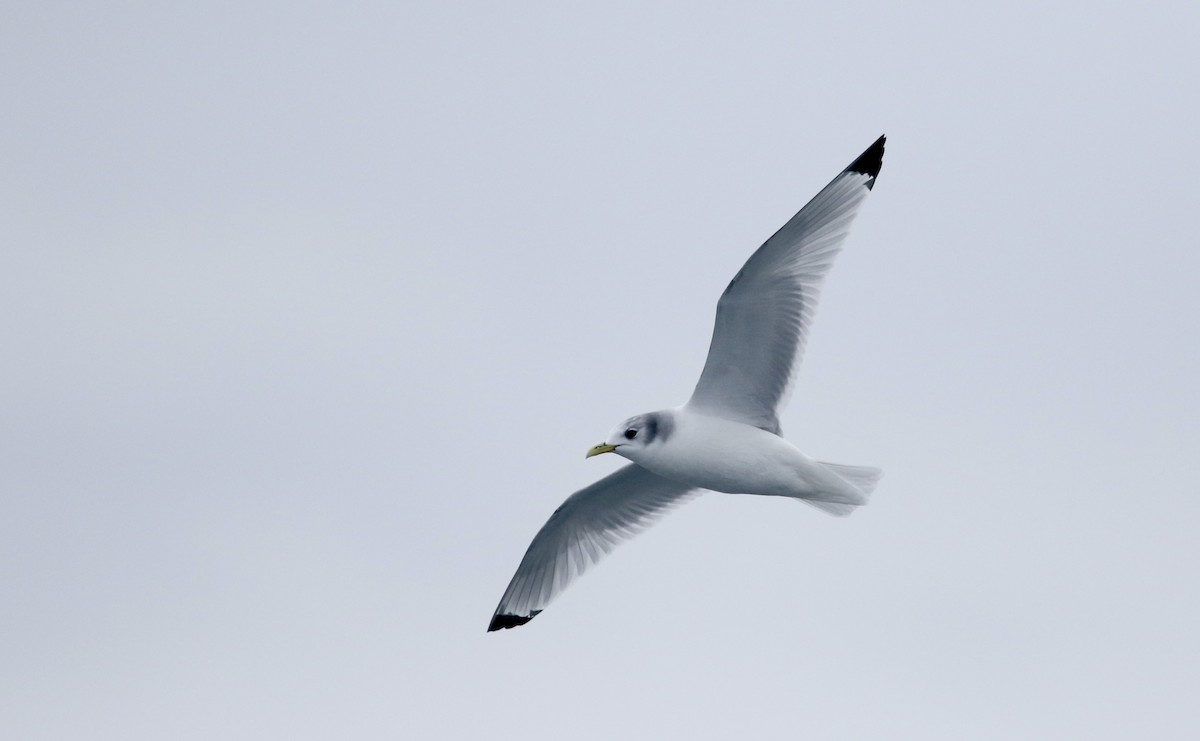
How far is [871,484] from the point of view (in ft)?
44.7

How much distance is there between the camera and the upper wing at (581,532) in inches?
604

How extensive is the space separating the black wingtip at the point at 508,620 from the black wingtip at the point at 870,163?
5.39m

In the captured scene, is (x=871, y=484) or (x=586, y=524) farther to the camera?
(x=586, y=524)

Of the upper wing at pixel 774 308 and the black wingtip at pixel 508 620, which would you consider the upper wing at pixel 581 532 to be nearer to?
the black wingtip at pixel 508 620

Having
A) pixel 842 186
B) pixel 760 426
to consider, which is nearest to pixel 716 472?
pixel 760 426

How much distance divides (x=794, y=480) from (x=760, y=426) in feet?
1.70

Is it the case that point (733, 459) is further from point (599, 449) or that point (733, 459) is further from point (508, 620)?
point (508, 620)

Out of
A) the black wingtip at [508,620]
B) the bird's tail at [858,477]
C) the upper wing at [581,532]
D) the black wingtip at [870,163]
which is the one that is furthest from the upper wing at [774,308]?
the black wingtip at [508,620]

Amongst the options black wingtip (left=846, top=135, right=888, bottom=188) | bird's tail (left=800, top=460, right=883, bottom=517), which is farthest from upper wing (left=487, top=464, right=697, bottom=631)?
black wingtip (left=846, top=135, right=888, bottom=188)

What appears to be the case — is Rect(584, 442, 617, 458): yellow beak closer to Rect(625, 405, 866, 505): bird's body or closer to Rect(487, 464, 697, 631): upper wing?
Rect(625, 405, 866, 505): bird's body

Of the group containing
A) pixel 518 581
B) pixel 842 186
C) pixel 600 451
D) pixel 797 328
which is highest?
pixel 842 186

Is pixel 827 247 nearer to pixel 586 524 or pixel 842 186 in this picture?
pixel 842 186

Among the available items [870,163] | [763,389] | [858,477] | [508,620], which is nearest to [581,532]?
[508,620]

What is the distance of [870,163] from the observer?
13008mm
